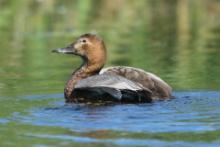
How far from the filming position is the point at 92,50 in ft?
32.6

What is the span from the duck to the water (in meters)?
0.16

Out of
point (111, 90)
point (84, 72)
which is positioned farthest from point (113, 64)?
point (111, 90)

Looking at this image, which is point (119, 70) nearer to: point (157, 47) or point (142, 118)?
point (142, 118)

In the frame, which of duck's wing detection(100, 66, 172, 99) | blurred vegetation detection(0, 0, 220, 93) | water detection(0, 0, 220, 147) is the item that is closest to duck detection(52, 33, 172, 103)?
duck's wing detection(100, 66, 172, 99)

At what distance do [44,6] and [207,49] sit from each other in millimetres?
9022

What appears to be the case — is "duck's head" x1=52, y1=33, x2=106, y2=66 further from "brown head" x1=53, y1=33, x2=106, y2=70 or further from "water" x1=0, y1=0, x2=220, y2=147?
"water" x1=0, y1=0, x2=220, y2=147

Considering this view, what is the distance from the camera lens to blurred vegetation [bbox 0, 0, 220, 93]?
11930 millimetres

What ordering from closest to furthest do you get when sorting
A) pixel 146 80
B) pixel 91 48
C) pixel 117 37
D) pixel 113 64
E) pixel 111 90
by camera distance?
pixel 111 90, pixel 146 80, pixel 91 48, pixel 113 64, pixel 117 37

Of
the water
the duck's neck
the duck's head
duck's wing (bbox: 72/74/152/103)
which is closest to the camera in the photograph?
the water

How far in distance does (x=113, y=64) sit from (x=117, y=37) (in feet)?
14.6

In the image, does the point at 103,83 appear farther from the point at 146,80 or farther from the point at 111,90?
the point at 146,80

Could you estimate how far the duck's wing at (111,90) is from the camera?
28.6 ft

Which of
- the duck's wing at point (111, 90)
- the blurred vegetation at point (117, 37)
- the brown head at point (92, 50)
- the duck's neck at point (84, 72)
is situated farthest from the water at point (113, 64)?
the brown head at point (92, 50)

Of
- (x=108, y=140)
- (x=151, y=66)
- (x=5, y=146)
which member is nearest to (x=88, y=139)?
(x=108, y=140)
